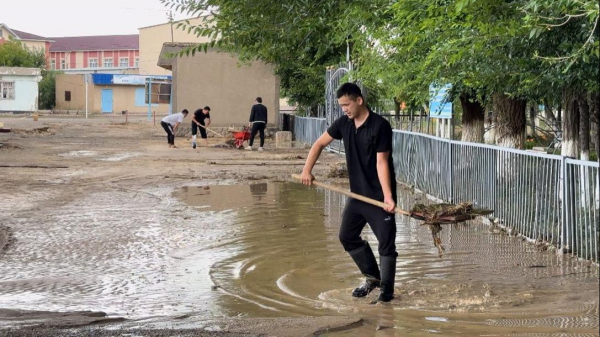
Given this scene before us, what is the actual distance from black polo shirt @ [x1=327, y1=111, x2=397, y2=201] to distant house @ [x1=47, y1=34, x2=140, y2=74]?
109m

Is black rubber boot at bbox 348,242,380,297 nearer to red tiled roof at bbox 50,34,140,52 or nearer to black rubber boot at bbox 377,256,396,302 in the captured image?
black rubber boot at bbox 377,256,396,302

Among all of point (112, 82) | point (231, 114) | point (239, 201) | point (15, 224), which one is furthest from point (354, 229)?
point (112, 82)

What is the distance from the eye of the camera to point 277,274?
881 centimetres

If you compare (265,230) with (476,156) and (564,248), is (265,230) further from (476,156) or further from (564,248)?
(564,248)

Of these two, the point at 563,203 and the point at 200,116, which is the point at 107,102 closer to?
the point at 200,116

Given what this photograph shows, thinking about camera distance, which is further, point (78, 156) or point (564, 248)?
point (78, 156)

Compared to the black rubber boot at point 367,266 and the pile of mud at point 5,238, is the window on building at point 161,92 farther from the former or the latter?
the black rubber boot at point 367,266

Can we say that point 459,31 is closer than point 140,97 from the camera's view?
Yes

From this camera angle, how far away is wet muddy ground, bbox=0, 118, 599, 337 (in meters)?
6.66

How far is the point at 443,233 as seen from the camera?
1138 cm

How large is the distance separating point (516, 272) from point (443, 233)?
2698 millimetres

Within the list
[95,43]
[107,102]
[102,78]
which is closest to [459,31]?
[102,78]

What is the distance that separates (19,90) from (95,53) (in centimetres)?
4705

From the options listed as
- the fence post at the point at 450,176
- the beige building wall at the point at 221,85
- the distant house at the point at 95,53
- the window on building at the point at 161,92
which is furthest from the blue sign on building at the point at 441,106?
the distant house at the point at 95,53
